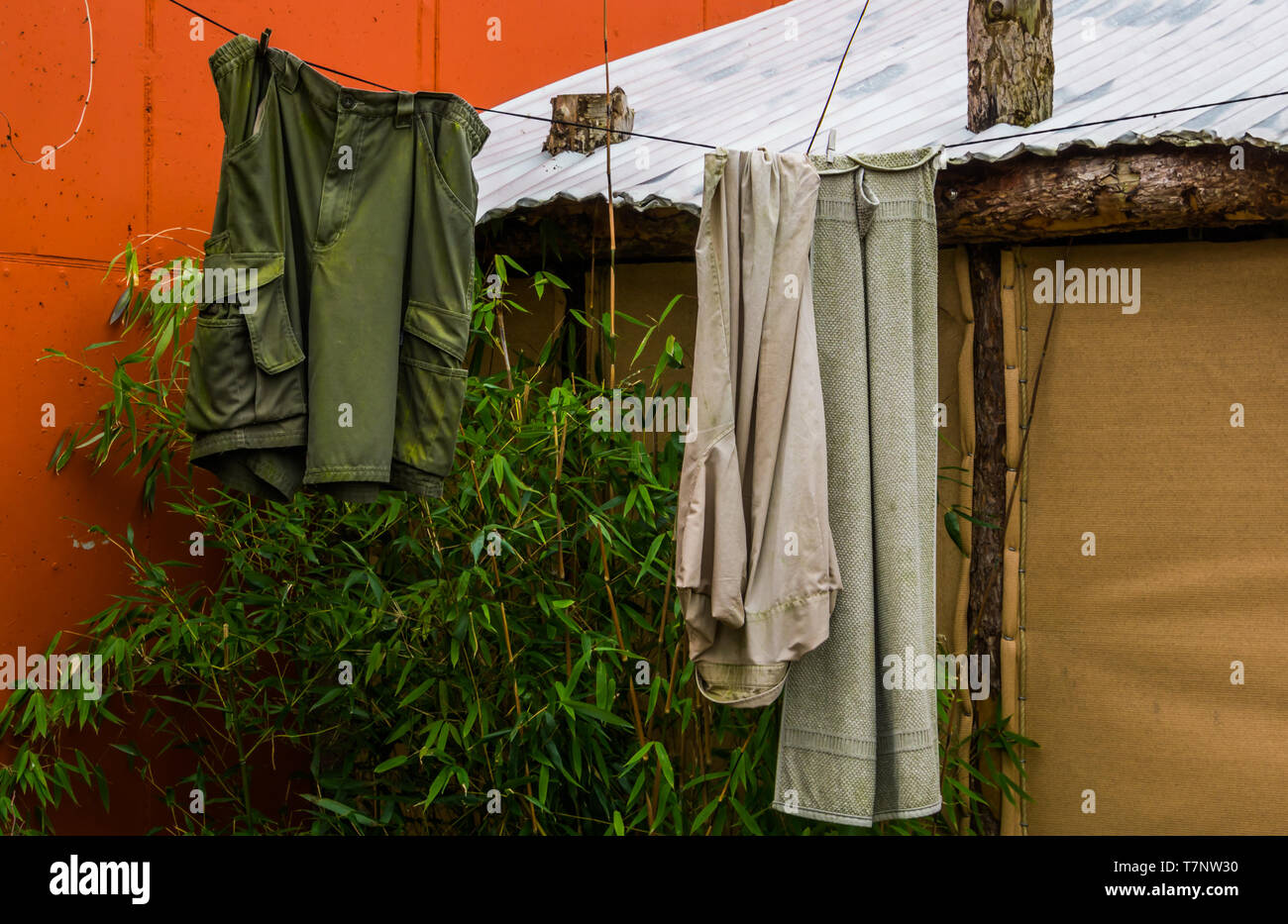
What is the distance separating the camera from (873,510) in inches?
94.7

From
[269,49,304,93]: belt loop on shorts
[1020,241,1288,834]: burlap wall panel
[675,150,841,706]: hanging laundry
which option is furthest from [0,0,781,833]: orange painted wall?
[1020,241,1288,834]: burlap wall panel

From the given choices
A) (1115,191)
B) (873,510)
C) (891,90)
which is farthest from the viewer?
(891,90)

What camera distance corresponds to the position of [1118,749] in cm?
336

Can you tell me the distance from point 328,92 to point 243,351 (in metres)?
0.59

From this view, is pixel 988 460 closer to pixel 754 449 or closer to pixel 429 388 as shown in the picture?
pixel 754 449

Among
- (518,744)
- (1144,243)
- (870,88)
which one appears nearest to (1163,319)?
(1144,243)

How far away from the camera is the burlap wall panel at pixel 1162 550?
3.26 m

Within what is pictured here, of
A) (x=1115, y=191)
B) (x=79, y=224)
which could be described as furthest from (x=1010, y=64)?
(x=79, y=224)

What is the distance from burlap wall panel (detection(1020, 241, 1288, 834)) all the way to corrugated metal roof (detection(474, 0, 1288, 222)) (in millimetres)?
467

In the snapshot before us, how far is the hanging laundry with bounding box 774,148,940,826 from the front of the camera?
237 cm

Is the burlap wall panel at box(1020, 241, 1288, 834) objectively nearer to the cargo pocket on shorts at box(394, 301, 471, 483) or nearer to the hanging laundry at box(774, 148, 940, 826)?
the hanging laundry at box(774, 148, 940, 826)

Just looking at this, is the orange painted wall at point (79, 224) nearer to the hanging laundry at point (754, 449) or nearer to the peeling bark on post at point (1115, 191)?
the hanging laundry at point (754, 449)
